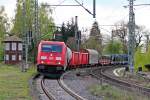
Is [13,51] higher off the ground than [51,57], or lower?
lower

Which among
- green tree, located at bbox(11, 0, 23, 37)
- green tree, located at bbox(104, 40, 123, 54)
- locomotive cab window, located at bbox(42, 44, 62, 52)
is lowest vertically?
green tree, located at bbox(104, 40, 123, 54)

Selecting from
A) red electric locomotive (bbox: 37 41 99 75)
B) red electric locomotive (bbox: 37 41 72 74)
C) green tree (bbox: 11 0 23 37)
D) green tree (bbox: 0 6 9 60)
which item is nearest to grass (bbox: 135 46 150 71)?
red electric locomotive (bbox: 37 41 99 75)

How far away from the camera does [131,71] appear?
4731cm

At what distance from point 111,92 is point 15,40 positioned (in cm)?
5156

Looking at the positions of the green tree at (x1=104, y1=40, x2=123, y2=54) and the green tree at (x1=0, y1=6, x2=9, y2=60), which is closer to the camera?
the green tree at (x1=0, y1=6, x2=9, y2=60)

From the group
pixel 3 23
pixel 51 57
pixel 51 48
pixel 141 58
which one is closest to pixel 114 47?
pixel 3 23

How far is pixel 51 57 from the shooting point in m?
38.0

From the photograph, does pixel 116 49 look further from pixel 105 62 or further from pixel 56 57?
pixel 56 57

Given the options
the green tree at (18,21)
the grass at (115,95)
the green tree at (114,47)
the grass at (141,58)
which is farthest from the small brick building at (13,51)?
the green tree at (114,47)

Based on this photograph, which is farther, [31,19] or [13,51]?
[31,19]

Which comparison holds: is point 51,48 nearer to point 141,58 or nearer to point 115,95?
point 115,95

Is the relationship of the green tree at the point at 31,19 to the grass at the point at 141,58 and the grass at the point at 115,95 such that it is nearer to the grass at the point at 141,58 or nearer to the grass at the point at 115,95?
the grass at the point at 141,58

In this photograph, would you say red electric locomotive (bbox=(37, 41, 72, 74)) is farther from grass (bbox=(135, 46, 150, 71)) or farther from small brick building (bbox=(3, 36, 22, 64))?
small brick building (bbox=(3, 36, 22, 64))

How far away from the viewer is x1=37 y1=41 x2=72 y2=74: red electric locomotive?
3781cm
